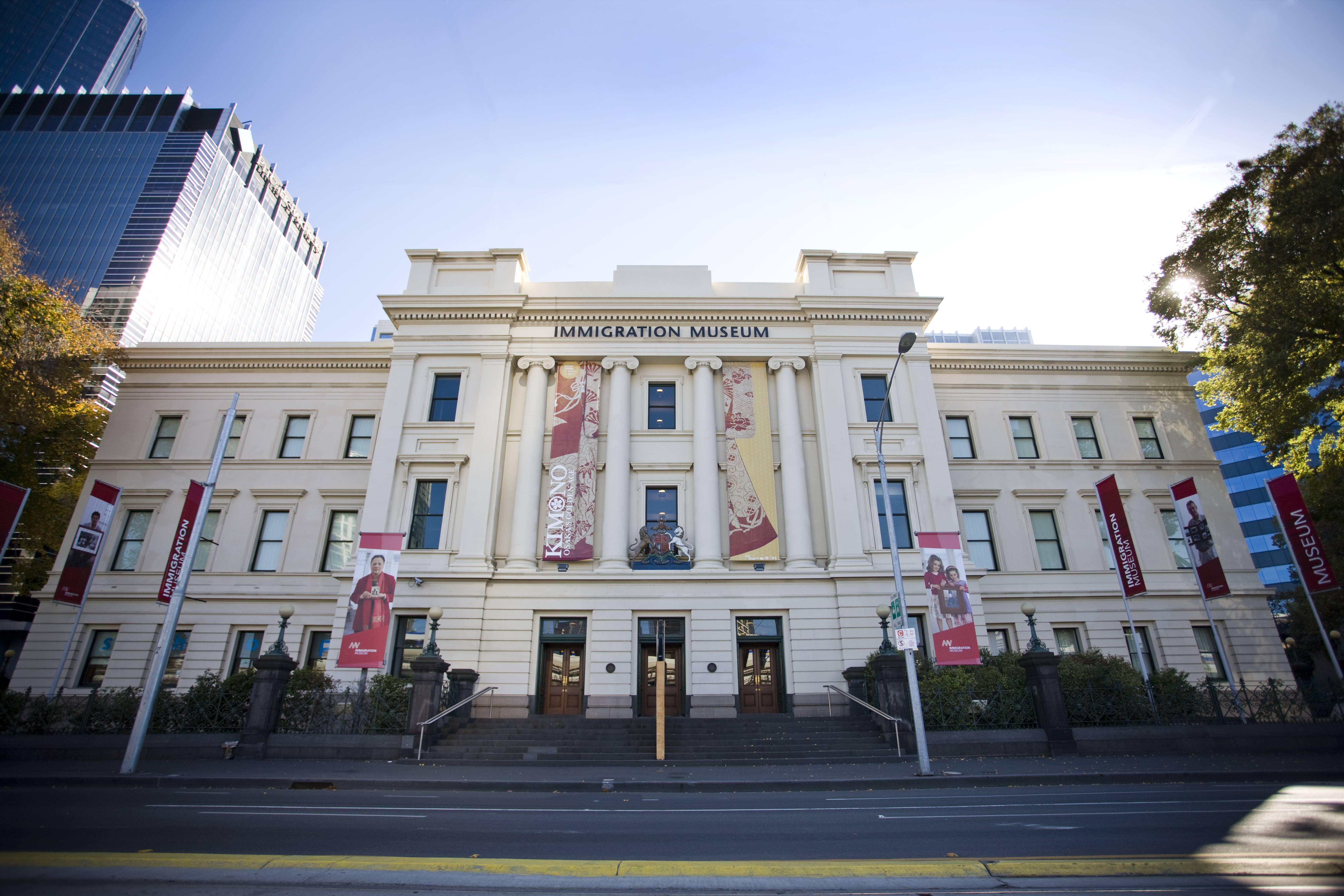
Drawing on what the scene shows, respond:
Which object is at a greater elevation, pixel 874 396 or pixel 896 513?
pixel 874 396

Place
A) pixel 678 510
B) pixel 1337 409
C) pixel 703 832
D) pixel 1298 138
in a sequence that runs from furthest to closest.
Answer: pixel 678 510 → pixel 1337 409 → pixel 1298 138 → pixel 703 832

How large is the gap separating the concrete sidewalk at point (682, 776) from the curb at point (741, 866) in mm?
6791

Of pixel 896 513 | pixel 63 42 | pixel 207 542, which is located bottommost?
pixel 207 542

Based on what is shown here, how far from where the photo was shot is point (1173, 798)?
439 inches

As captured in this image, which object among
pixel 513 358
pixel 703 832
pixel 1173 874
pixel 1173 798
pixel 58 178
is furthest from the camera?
pixel 58 178

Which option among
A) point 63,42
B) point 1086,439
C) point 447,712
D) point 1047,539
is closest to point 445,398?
point 447,712

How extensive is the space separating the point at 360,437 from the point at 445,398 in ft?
17.6

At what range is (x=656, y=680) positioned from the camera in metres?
22.0

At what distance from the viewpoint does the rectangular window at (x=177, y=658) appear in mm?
24984

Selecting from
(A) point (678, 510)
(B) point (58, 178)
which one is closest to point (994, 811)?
(A) point (678, 510)

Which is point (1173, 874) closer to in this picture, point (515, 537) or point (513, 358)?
point (515, 537)

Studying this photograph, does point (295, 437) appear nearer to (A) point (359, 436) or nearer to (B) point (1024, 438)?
(A) point (359, 436)

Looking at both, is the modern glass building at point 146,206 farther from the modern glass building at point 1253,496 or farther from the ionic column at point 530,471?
the modern glass building at point 1253,496

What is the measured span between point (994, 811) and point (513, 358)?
22634 millimetres
